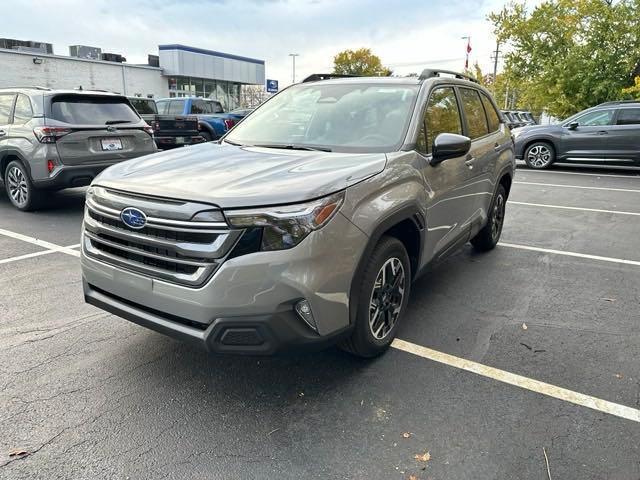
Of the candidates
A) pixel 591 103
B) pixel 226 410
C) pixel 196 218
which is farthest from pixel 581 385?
pixel 591 103

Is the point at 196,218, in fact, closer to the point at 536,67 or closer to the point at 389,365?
the point at 389,365

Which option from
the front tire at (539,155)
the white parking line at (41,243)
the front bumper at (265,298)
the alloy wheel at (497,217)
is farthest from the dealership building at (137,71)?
the front bumper at (265,298)

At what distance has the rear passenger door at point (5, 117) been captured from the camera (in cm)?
733

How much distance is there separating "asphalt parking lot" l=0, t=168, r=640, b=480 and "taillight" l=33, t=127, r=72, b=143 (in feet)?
9.97

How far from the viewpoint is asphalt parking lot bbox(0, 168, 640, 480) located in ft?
7.57

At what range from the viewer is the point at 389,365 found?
3.14 meters

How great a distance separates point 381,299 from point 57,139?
5.75 m

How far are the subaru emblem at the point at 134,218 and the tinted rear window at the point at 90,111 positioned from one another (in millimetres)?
5265

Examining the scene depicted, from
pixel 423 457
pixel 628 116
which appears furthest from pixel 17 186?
pixel 628 116

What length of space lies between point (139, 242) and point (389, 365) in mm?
1690

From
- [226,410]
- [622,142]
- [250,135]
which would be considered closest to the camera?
[226,410]

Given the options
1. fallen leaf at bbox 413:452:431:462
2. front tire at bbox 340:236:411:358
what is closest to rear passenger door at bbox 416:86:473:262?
front tire at bbox 340:236:411:358

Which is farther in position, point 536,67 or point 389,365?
point 536,67

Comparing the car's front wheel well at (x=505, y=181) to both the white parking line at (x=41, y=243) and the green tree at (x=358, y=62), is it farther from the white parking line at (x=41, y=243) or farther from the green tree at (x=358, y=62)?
the green tree at (x=358, y=62)
